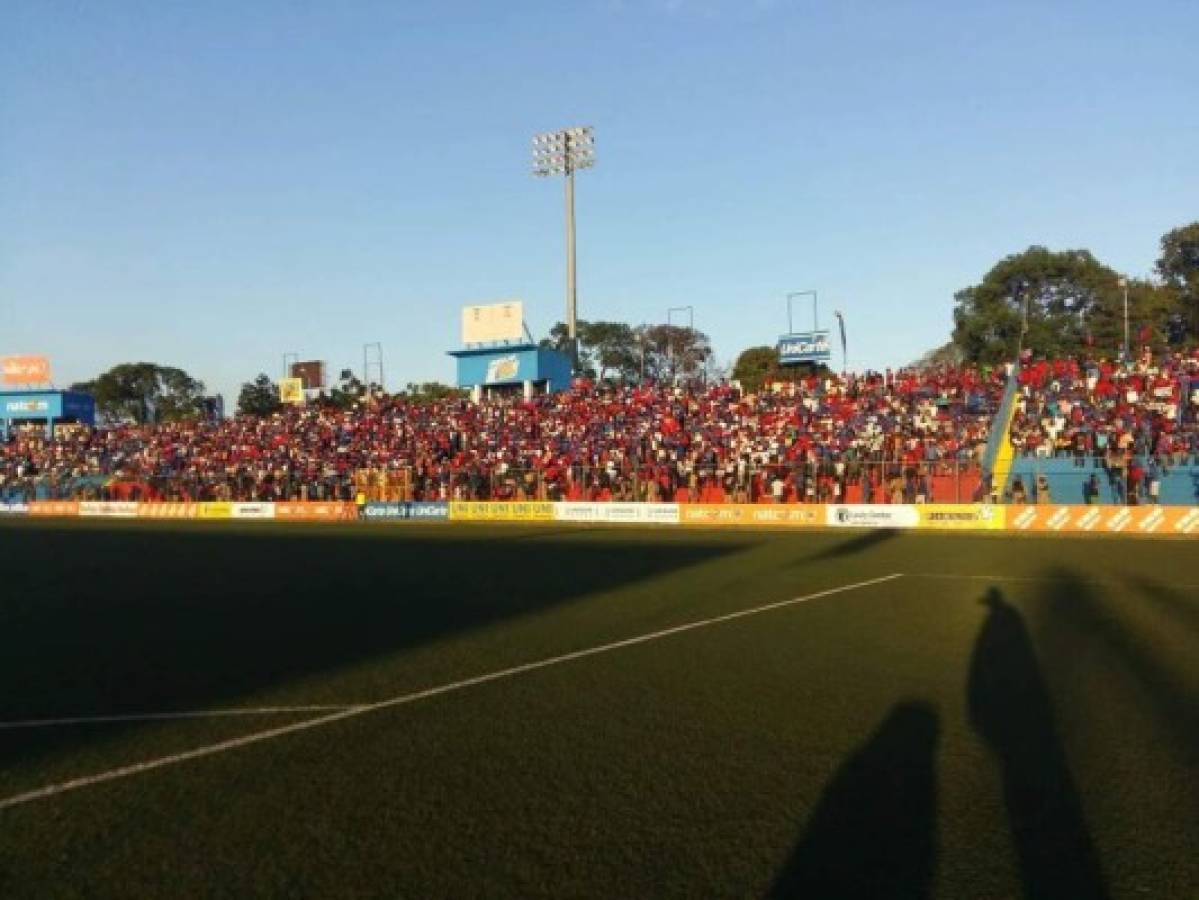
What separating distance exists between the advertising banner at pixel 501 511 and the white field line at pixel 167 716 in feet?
91.1

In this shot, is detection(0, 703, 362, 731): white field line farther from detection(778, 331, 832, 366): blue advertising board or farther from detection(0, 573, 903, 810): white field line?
detection(778, 331, 832, 366): blue advertising board

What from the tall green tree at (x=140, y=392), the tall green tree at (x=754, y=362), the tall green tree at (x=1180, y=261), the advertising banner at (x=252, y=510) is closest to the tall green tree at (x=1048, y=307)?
the tall green tree at (x=1180, y=261)

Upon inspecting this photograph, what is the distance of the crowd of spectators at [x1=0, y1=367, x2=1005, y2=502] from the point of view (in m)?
32.0

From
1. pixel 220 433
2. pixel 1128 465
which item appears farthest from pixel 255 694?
pixel 220 433

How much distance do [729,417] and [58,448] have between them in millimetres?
39922

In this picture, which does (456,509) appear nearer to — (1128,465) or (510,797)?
(1128,465)

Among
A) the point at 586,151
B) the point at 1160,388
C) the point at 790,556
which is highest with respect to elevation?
the point at 586,151

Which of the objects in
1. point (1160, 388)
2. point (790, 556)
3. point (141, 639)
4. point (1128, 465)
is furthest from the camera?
point (1160, 388)

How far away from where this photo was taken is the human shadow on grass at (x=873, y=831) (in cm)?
407

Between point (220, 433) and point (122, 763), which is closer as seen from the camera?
point (122, 763)

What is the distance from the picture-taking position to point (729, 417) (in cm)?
3822

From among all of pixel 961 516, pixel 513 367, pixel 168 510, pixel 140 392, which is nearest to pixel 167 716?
pixel 961 516

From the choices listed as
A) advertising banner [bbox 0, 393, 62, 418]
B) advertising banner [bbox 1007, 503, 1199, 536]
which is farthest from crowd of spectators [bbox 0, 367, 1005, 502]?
advertising banner [bbox 0, 393, 62, 418]

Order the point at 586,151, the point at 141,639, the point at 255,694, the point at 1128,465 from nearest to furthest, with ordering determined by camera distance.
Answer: the point at 255,694 < the point at 141,639 < the point at 1128,465 < the point at 586,151
